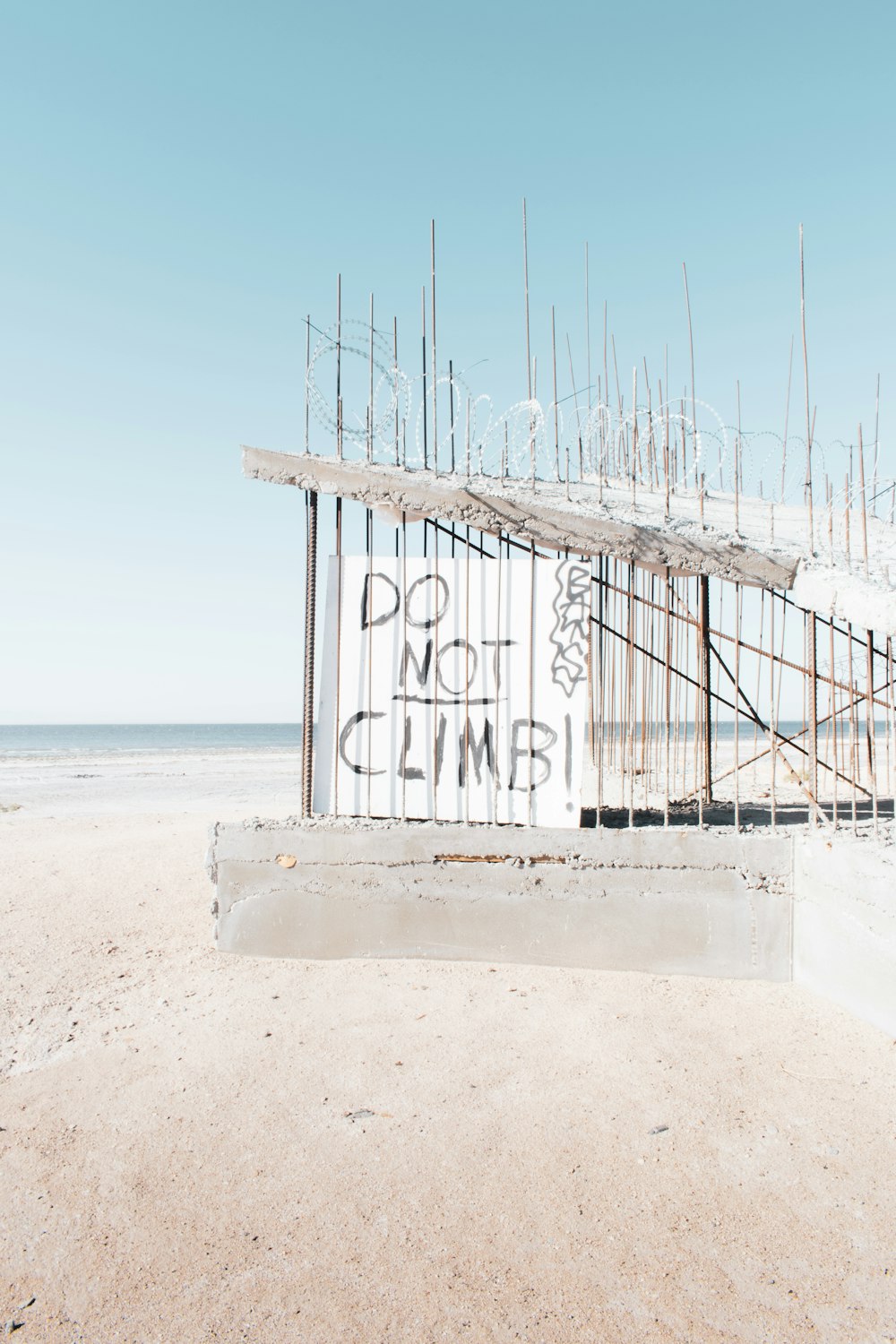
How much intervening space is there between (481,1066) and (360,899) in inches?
60.3

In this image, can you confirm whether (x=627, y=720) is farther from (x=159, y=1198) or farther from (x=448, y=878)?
(x=159, y=1198)

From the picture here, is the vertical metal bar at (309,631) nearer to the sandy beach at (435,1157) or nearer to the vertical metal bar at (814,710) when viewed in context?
the sandy beach at (435,1157)

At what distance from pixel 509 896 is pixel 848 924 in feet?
6.40

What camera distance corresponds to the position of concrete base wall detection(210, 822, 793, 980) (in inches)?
192

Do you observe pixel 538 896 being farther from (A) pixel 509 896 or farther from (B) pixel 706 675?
(B) pixel 706 675

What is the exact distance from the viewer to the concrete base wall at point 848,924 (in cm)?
408

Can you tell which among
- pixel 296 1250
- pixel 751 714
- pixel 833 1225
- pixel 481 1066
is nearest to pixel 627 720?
pixel 751 714

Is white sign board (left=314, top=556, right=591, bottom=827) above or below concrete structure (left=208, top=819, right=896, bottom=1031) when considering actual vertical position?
above

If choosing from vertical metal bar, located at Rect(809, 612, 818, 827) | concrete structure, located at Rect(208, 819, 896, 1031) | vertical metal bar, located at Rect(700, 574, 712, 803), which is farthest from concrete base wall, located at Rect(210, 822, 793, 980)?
vertical metal bar, located at Rect(700, 574, 712, 803)

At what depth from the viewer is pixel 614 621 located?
27.2ft

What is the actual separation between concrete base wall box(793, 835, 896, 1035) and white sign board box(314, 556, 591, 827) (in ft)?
4.90

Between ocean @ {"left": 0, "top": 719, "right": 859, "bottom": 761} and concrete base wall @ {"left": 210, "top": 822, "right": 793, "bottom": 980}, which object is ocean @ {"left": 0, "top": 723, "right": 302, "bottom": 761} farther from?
concrete base wall @ {"left": 210, "top": 822, "right": 793, "bottom": 980}

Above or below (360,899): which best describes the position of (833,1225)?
below

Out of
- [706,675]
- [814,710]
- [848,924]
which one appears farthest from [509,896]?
[706,675]
